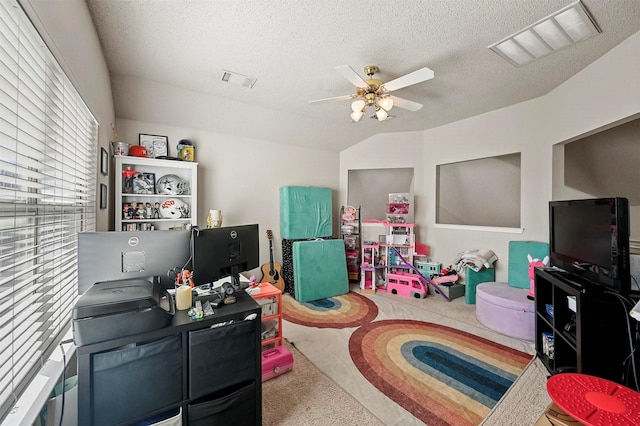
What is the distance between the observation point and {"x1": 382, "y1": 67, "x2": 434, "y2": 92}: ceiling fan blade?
2.02 metres

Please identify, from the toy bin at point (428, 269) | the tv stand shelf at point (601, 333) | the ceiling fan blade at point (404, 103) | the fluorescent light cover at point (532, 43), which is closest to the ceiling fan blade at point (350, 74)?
the ceiling fan blade at point (404, 103)

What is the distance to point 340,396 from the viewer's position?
1841mm

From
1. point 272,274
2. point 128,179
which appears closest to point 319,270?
point 272,274

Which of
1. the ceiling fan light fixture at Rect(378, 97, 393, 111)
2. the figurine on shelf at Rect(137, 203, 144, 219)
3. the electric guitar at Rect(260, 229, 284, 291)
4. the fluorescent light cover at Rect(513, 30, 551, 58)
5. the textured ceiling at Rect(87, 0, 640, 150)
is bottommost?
the electric guitar at Rect(260, 229, 284, 291)

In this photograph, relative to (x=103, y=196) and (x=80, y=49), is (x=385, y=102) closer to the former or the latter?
(x=80, y=49)

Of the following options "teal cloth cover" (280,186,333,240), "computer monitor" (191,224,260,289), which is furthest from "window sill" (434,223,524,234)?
"computer monitor" (191,224,260,289)

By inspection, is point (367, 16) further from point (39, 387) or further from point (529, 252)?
point (529, 252)

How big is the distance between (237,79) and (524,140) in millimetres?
3582

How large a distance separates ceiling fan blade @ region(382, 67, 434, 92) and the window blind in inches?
85.7

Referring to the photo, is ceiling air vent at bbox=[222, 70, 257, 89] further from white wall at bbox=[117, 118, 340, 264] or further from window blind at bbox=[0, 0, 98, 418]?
window blind at bbox=[0, 0, 98, 418]

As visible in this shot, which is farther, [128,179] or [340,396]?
[128,179]

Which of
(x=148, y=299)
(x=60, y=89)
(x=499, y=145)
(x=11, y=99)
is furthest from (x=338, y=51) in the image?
(x=499, y=145)

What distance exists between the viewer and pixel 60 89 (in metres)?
1.37

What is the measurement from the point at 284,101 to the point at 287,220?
5.57 feet
